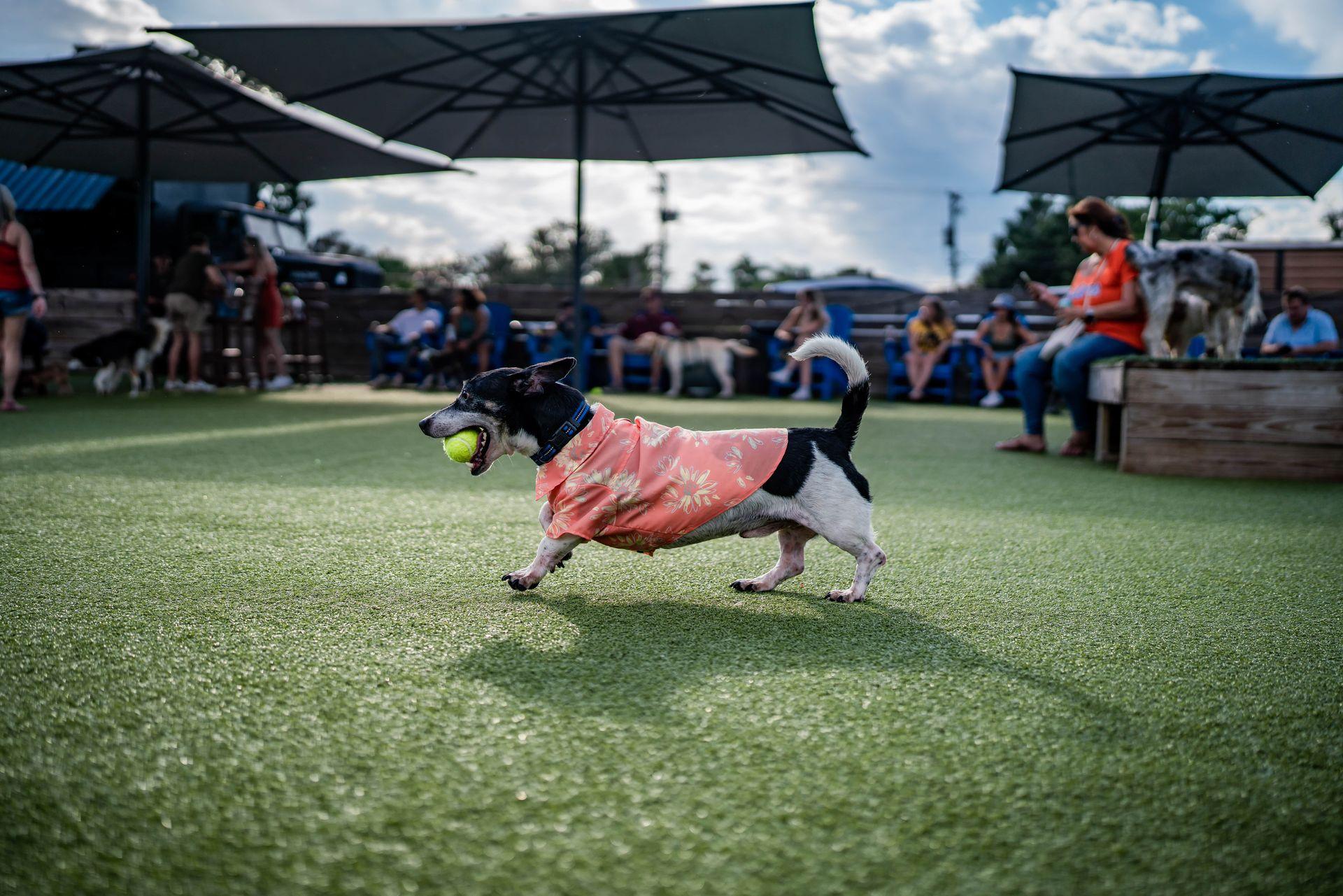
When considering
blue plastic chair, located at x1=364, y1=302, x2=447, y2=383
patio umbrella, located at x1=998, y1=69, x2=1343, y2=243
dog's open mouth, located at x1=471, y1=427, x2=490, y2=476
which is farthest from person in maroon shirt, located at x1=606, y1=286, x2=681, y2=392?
dog's open mouth, located at x1=471, y1=427, x2=490, y2=476

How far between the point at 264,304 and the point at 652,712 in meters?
9.78

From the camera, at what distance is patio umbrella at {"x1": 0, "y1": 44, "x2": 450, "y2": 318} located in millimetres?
8281

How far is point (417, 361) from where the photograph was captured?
1205 centimetres

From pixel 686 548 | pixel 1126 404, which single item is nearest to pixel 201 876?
pixel 686 548

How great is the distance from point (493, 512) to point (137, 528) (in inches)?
48.1

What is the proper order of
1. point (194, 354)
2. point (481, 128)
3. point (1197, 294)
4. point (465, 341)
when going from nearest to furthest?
point (1197, 294) < point (481, 128) < point (194, 354) < point (465, 341)

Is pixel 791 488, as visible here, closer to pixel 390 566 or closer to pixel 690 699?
pixel 690 699

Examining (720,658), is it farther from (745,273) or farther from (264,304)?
(745,273)

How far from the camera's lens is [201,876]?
1.07 meters

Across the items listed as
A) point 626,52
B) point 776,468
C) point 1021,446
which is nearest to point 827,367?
point 626,52

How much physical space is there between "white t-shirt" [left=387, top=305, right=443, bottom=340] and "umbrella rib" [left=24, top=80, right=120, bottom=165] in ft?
13.1

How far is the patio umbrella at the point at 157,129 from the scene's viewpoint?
8.28 meters

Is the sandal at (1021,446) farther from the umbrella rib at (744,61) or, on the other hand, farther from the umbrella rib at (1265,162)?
the umbrella rib at (1265,162)

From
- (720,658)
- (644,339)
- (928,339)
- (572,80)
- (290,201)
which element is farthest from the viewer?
(290,201)
